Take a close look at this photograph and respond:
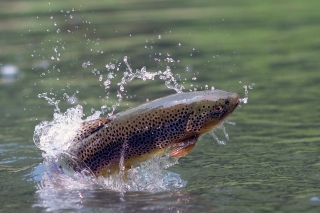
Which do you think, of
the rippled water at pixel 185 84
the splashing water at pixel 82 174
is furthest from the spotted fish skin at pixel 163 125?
the rippled water at pixel 185 84

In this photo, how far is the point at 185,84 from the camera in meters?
11.0

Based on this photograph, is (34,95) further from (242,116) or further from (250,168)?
(250,168)

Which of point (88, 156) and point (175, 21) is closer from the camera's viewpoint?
point (88, 156)

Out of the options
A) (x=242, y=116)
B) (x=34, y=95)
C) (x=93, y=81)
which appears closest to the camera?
(x=242, y=116)

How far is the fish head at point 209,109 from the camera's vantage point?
18.2 ft

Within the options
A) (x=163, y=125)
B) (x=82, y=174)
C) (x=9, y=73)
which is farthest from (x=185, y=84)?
(x=163, y=125)

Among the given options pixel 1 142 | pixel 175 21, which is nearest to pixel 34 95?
pixel 1 142

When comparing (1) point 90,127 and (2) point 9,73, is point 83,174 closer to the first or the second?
(1) point 90,127

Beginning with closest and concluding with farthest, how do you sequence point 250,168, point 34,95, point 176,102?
point 176,102 → point 250,168 → point 34,95

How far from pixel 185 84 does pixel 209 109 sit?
5.46 m

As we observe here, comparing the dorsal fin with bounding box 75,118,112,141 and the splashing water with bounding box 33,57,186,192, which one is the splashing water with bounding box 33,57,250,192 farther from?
the dorsal fin with bounding box 75,118,112,141

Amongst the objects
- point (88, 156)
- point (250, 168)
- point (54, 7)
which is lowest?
point (250, 168)

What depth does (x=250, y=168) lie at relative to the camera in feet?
21.7

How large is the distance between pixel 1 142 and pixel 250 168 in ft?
9.80
